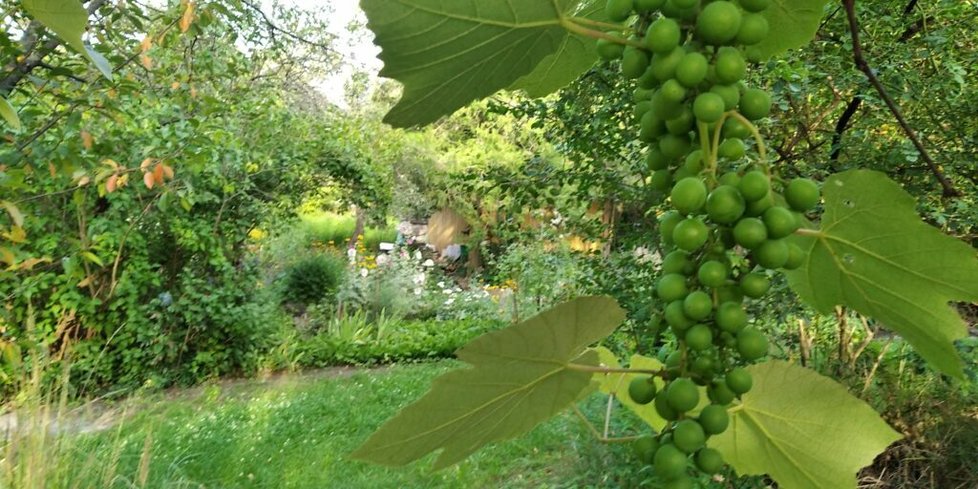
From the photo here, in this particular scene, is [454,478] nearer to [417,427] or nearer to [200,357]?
[200,357]

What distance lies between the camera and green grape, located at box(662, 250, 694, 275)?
14.7 inches

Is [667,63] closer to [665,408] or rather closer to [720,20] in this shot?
[720,20]

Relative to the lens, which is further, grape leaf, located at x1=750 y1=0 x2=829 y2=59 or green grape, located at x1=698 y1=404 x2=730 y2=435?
grape leaf, located at x1=750 y1=0 x2=829 y2=59

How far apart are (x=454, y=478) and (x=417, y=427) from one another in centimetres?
386

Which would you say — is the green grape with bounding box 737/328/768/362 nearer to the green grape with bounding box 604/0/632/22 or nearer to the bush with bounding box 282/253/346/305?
the green grape with bounding box 604/0/632/22

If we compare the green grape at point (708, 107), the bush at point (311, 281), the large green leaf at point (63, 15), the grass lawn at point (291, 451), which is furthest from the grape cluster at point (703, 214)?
the bush at point (311, 281)

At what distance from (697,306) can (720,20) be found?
136 millimetres

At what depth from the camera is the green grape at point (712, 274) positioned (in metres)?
0.35

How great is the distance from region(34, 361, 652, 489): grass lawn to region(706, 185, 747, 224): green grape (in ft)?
9.98

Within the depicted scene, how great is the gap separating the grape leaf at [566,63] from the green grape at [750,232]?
212mm

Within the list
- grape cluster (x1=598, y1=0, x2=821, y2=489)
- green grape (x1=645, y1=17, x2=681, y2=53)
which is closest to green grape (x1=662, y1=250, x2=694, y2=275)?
grape cluster (x1=598, y1=0, x2=821, y2=489)

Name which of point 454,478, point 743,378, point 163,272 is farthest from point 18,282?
point 743,378

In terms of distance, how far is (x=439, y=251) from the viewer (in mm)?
13086

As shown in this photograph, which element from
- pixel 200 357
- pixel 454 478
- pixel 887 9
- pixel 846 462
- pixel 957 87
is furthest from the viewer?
pixel 200 357
